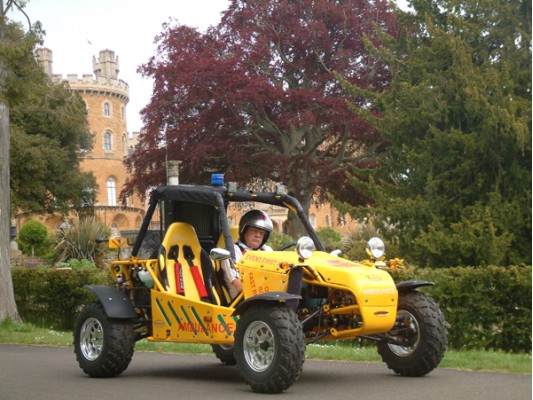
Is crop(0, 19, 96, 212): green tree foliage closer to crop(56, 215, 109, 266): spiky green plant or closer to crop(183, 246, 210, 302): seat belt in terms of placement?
crop(56, 215, 109, 266): spiky green plant

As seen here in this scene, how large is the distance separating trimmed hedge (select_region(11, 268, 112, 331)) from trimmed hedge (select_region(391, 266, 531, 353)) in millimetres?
7789

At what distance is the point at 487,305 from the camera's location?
13734 mm

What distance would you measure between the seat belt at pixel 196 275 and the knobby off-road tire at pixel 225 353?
1342 millimetres

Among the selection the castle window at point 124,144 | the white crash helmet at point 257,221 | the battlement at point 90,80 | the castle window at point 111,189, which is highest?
the battlement at point 90,80

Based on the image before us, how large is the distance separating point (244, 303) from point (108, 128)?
10234 cm

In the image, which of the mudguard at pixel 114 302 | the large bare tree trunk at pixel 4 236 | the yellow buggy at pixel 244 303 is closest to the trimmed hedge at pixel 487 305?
the yellow buggy at pixel 244 303

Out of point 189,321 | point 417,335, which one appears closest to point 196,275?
point 189,321

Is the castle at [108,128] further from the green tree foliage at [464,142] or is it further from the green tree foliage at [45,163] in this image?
the green tree foliage at [464,142]

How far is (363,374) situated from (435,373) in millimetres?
770

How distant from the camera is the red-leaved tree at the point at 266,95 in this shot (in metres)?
36.2

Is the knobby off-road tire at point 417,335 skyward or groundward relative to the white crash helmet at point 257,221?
groundward

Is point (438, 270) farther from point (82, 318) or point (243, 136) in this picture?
point (243, 136)

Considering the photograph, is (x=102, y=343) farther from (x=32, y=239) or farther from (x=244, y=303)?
(x=32, y=239)

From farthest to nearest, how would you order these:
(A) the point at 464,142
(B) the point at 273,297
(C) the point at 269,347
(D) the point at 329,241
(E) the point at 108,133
Answer: (E) the point at 108,133
(D) the point at 329,241
(A) the point at 464,142
(C) the point at 269,347
(B) the point at 273,297
